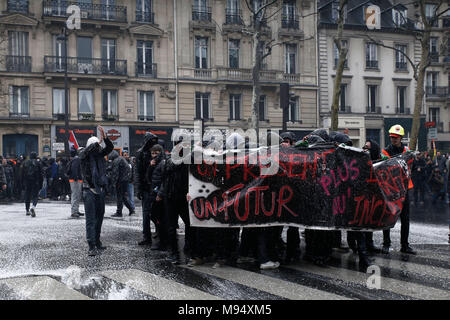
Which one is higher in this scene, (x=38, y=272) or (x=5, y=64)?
(x=5, y=64)

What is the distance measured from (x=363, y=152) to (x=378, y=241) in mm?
2749

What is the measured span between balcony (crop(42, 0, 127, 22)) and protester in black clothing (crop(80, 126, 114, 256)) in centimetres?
2424

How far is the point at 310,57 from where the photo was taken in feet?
114

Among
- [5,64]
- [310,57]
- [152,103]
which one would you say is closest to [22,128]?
[5,64]

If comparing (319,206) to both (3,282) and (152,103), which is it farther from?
(152,103)

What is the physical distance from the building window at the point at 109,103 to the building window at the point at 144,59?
6.93 ft

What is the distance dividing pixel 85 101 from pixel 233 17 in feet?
36.1

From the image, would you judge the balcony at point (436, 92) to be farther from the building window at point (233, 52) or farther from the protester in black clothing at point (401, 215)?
the protester in black clothing at point (401, 215)

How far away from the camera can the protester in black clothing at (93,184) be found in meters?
7.84

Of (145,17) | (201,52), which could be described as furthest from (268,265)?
(145,17)

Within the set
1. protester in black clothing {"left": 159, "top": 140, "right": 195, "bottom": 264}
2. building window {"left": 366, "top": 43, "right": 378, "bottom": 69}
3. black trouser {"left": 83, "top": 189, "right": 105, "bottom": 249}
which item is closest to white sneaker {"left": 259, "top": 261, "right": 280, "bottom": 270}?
protester in black clothing {"left": 159, "top": 140, "right": 195, "bottom": 264}

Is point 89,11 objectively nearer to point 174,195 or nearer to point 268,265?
point 174,195

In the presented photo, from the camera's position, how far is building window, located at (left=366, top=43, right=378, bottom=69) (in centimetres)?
3650

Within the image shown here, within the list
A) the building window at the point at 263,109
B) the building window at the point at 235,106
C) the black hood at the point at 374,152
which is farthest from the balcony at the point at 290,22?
the black hood at the point at 374,152
